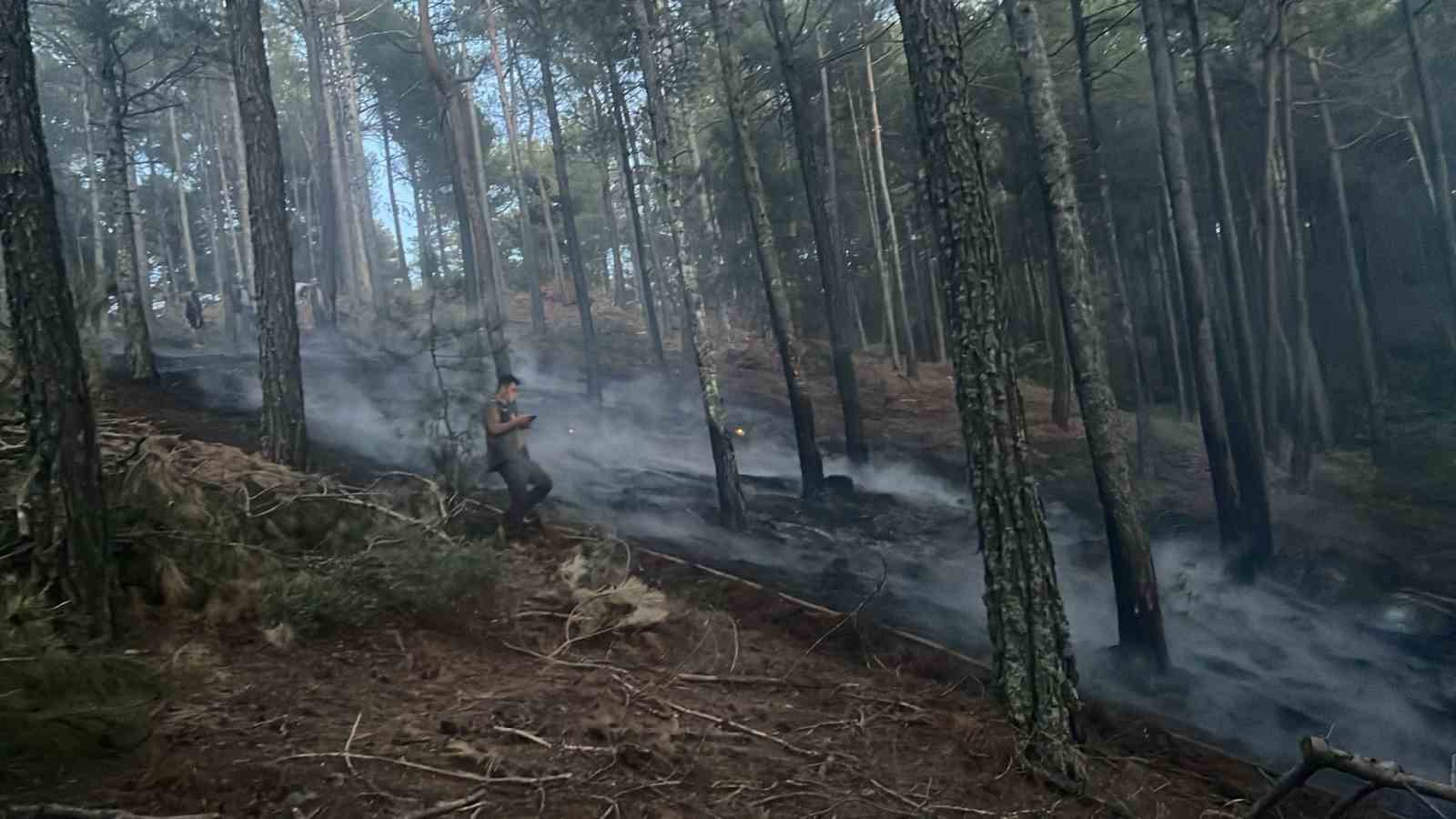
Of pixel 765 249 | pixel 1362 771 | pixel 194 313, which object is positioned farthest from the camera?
pixel 194 313

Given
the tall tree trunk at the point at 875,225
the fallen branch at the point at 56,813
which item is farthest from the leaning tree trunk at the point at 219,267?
the fallen branch at the point at 56,813

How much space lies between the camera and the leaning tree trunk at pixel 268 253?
36.4 ft

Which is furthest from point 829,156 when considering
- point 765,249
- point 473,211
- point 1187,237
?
point 1187,237

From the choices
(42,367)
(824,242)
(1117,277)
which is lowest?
(42,367)

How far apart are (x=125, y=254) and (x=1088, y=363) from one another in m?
15.7

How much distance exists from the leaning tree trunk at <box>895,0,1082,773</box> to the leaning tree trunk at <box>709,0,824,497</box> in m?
9.04

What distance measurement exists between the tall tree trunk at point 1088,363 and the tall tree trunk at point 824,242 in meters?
6.87

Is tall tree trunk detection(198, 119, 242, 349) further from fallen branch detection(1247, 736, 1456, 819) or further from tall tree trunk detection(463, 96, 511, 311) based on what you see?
fallen branch detection(1247, 736, 1456, 819)

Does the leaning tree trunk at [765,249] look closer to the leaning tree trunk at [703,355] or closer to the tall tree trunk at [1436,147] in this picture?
the leaning tree trunk at [703,355]

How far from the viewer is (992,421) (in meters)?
6.89

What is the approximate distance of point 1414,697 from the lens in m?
12.0

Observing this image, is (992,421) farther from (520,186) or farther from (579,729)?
(520,186)

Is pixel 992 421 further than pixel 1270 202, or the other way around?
pixel 1270 202

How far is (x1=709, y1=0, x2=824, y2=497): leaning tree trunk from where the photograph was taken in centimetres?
1616
